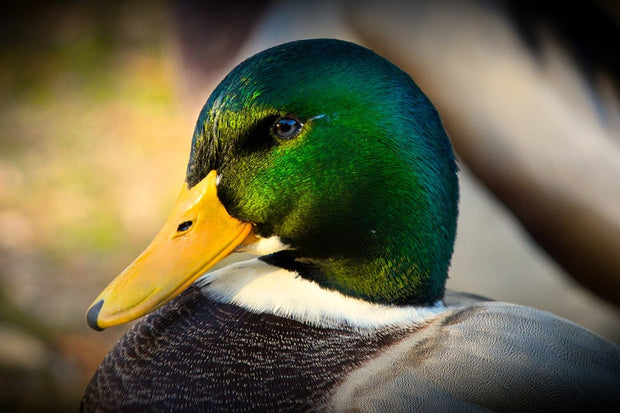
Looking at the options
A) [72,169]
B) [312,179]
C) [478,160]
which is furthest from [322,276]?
[72,169]

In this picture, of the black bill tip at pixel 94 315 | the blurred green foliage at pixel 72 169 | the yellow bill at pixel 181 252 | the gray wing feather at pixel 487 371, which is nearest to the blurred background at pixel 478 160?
the blurred green foliage at pixel 72 169

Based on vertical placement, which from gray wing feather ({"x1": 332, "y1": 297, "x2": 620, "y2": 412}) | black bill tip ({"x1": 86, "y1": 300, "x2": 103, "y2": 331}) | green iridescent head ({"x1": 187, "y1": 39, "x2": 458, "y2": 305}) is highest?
green iridescent head ({"x1": 187, "y1": 39, "x2": 458, "y2": 305})

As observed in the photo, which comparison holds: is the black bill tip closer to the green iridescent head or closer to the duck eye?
the green iridescent head

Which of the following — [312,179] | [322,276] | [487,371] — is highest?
[312,179]

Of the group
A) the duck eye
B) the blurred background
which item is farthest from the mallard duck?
the blurred background

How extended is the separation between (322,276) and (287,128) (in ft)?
0.71

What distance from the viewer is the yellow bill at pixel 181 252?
909 mm

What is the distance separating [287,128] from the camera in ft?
2.94

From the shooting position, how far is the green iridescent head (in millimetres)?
894

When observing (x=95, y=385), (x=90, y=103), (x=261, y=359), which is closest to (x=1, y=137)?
(x=90, y=103)

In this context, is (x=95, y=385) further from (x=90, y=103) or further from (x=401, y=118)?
(x=90, y=103)

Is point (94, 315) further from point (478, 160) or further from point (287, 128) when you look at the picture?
point (478, 160)

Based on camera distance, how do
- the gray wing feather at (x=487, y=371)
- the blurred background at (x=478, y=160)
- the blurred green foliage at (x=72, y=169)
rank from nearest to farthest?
the gray wing feather at (x=487, y=371), the blurred background at (x=478, y=160), the blurred green foliage at (x=72, y=169)

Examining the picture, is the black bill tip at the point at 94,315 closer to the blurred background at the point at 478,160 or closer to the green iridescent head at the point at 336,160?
the green iridescent head at the point at 336,160
